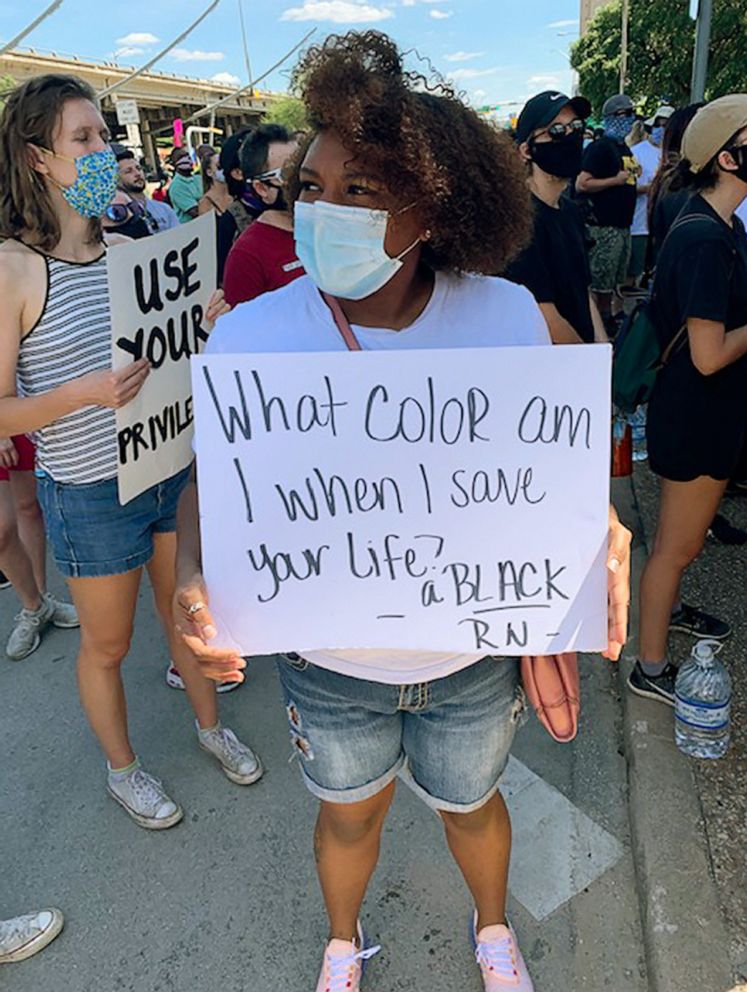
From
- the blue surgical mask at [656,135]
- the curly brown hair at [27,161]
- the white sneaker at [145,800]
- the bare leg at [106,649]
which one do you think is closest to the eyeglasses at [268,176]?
the curly brown hair at [27,161]

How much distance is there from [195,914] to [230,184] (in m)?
3.01

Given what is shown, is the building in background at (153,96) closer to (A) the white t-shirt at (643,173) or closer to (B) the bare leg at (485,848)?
(A) the white t-shirt at (643,173)

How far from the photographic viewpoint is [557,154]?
292 cm

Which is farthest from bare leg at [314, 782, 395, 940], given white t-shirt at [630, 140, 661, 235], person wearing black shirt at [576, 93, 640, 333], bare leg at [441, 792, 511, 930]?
white t-shirt at [630, 140, 661, 235]

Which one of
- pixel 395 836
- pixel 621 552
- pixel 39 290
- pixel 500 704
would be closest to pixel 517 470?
pixel 621 552

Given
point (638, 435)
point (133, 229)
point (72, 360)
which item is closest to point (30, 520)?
point (133, 229)

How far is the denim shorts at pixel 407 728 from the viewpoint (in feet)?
4.82

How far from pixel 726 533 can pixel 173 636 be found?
2584 millimetres

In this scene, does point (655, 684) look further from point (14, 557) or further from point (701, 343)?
point (14, 557)

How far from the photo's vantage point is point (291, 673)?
1.53 metres

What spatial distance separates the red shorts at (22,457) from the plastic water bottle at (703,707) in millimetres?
2693

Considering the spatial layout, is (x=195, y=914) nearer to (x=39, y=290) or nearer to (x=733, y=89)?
(x=39, y=290)

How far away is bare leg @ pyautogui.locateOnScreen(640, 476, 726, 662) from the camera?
2402mm

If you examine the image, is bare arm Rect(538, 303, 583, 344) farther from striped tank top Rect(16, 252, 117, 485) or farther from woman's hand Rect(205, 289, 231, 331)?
striped tank top Rect(16, 252, 117, 485)
